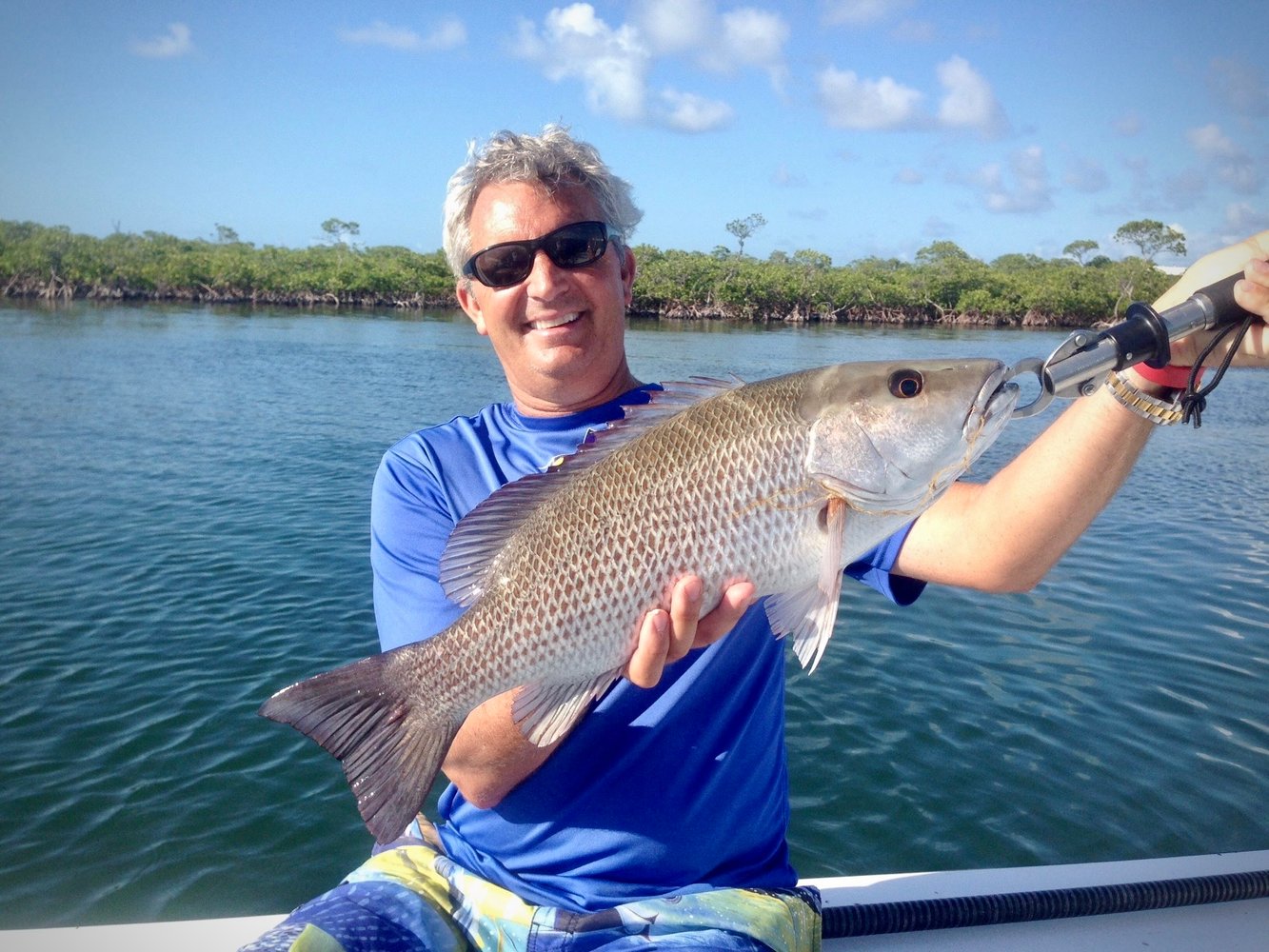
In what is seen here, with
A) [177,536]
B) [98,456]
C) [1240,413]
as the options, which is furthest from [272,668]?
[1240,413]

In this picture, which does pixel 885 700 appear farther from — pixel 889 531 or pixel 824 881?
pixel 889 531

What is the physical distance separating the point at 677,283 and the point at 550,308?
68.4m

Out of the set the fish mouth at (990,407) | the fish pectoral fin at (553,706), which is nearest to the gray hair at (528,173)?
the fish mouth at (990,407)

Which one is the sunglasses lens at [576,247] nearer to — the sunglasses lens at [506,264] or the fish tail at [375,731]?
the sunglasses lens at [506,264]

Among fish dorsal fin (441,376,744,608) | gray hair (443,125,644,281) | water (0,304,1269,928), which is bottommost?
water (0,304,1269,928)

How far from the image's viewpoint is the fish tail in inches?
81.0

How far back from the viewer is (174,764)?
238 inches

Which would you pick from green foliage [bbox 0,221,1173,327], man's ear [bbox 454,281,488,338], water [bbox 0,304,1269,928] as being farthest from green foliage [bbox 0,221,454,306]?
man's ear [bbox 454,281,488,338]

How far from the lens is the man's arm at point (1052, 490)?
2.03 meters

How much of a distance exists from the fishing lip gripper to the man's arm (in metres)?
0.05

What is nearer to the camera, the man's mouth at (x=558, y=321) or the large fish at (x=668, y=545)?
the large fish at (x=668, y=545)

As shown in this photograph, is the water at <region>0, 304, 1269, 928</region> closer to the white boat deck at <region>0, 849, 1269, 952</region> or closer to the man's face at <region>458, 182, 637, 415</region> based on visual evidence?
the man's face at <region>458, 182, 637, 415</region>

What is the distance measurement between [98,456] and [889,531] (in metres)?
15.4

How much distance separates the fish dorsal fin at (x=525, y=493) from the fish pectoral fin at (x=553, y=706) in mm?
300
